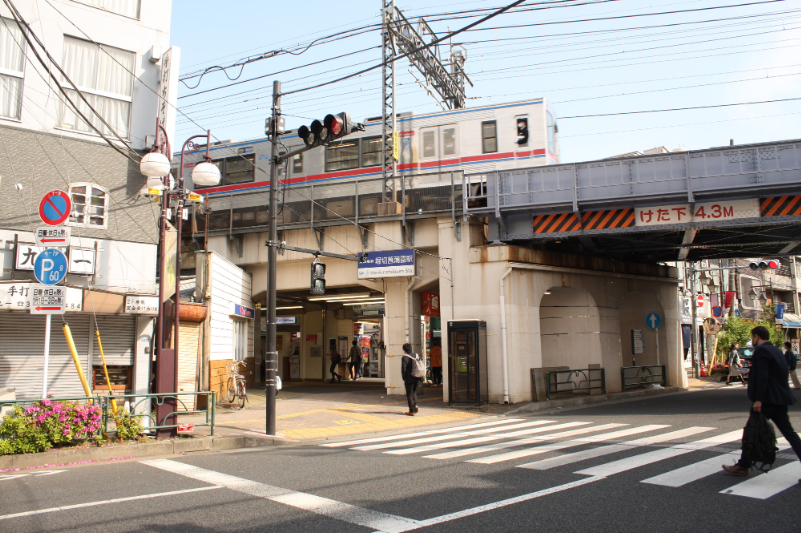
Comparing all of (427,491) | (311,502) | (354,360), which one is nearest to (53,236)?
(311,502)

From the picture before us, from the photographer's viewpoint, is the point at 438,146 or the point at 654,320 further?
the point at 654,320

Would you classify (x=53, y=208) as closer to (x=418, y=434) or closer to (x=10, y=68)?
(x=10, y=68)

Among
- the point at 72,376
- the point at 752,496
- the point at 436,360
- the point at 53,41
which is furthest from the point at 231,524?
the point at 436,360

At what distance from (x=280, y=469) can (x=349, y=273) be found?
45.7 feet

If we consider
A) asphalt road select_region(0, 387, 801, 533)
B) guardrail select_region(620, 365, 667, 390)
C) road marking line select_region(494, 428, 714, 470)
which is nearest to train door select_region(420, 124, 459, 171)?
guardrail select_region(620, 365, 667, 390)

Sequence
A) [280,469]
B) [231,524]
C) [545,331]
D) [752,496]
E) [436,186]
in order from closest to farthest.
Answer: [231,524] → [752,496] → [280,469] → [436,186] → [545,331]

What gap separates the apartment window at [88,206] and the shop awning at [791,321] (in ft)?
177

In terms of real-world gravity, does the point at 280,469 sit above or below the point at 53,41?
below

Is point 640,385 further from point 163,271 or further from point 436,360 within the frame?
point 163,271

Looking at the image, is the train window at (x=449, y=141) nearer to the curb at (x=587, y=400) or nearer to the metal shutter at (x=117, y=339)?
the curb at (x=587, y=400)

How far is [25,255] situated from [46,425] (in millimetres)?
3762

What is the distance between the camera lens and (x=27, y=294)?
1060cm

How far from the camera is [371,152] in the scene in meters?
21.3

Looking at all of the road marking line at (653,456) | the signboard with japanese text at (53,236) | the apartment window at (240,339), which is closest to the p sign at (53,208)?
the signboard with japanese text at (53,236)
